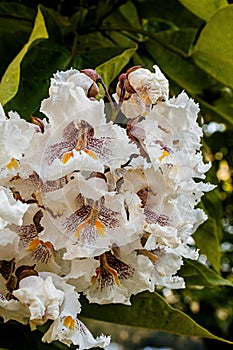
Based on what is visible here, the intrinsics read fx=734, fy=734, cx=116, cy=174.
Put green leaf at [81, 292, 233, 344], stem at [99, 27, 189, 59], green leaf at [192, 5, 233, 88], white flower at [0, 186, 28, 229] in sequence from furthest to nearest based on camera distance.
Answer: stem at [99, 27, 189, 59], green leaf at [192, 5, 233, 88], green leaf at [81, 292, 233, 344], white flower at [0, 186, 28, 229]

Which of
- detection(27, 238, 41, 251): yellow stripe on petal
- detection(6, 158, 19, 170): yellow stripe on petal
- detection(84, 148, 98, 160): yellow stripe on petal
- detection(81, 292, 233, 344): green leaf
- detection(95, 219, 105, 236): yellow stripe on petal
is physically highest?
detection(84, 148, 98, 160): yellow stripe on petal

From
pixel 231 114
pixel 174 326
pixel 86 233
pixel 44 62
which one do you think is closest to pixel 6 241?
pixel 86 233

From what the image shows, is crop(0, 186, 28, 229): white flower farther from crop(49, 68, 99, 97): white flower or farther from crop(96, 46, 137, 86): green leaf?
crop(96, 46, 137, 86): green leaf

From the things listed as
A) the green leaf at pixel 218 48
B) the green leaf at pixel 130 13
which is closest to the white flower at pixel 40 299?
the green leaf at pixel 218 48

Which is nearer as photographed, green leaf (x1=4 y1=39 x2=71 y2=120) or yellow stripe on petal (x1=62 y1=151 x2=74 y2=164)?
yellow stripe on petal (x1=62 y1=151 x2=74 y2=164)

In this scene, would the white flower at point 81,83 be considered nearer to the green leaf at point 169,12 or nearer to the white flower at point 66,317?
the white flower at point 66,317

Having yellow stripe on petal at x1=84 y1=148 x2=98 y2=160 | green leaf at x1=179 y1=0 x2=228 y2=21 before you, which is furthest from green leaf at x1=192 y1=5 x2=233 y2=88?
yellow stripe on petal at x1=84 y1=148 x2=98 y2=160

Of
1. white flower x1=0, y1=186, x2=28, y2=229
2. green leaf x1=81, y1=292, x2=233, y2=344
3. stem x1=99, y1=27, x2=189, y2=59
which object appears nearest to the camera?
white flower x1=0, y1=186, x2=28, y2=229

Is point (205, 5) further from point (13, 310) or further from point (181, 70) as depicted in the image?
point (13, 310)
